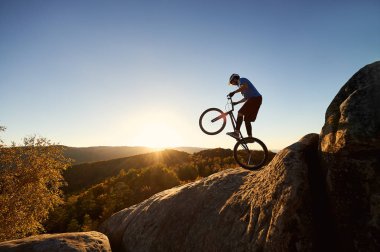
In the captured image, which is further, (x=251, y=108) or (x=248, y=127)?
(x=248, y=127)

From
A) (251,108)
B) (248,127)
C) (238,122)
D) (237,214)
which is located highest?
(251,108)

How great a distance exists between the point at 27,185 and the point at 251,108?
19553mm

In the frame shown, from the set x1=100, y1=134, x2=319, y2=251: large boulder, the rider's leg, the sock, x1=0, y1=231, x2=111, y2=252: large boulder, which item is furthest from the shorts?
x1=0, y1=231, x2=111, y2=252: large boulder

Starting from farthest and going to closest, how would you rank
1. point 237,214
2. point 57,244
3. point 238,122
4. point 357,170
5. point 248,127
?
point 238,122, point 248,127, point 57,244, point 237,214, point 357,170

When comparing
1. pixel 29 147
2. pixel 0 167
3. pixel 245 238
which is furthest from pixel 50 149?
pixel 245 238

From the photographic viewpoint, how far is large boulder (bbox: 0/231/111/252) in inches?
349

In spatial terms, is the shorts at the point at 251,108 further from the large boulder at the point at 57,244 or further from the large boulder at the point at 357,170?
the large boulder at the point at 57,244

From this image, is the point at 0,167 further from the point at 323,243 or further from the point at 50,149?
the point at 323,243

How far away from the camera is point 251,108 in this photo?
10.8m

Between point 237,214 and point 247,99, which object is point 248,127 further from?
point 237,214

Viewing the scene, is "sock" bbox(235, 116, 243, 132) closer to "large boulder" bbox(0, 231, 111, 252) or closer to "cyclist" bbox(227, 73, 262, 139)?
"cyclist" bbox(227, 73, 262, 139)

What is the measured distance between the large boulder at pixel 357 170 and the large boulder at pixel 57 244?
26.7 ft

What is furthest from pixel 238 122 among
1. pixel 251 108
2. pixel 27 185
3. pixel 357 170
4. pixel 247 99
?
pixel 27 185

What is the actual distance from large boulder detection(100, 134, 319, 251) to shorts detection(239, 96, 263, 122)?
7.56 feet
